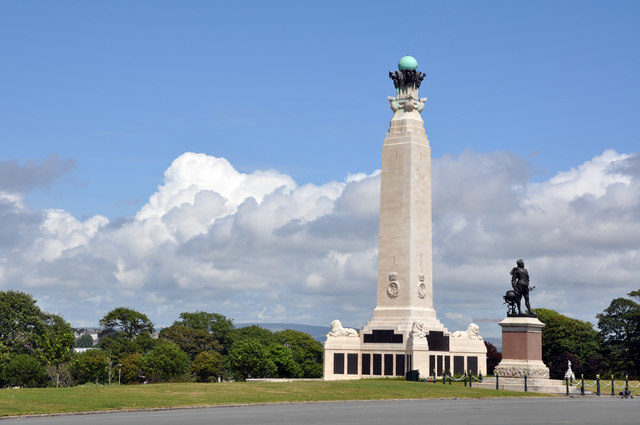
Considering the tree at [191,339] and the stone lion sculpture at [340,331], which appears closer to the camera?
the stone lion sculpture at [340,331]

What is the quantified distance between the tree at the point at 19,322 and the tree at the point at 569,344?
201ft

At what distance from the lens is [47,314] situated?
383ft

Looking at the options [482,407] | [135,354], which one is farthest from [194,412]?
[135,354]

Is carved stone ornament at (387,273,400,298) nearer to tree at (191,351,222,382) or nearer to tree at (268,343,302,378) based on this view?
tree at (268,343,302,378)

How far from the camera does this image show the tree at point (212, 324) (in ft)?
453

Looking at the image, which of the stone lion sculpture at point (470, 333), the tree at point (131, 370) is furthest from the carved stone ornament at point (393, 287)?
the tree at point (131, 370)

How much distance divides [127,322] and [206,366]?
18.4m

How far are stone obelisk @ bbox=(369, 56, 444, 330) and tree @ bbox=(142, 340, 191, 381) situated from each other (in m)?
38.9

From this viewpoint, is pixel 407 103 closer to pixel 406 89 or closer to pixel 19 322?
pixel 406 89

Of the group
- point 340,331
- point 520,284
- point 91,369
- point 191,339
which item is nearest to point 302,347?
point 191,339

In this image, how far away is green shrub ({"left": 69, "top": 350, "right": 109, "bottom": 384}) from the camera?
116m

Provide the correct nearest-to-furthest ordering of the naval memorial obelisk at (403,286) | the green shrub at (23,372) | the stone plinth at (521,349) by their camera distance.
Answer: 1. the stone plinth at (521,349)
2. the naval memorial obelisk at (403,286)
3. the green shrub at (23,372)

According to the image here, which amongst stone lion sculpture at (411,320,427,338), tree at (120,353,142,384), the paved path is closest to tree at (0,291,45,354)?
tree at (120,353,142,384)

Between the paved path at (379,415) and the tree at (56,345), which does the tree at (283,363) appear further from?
the paved path at (379,415)
